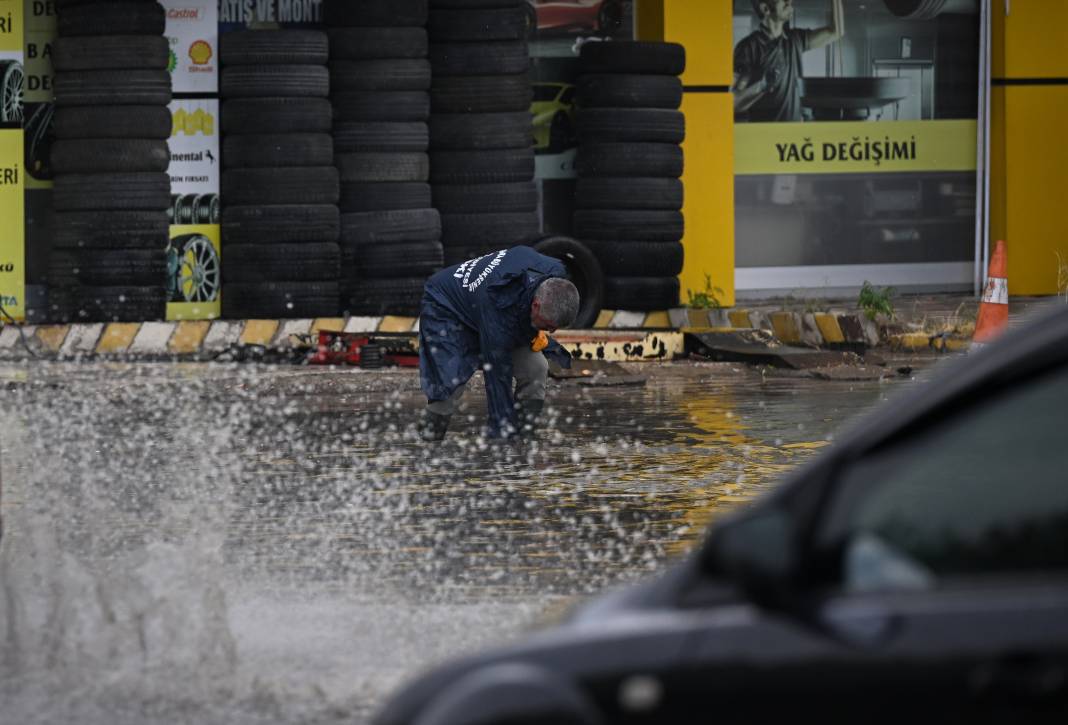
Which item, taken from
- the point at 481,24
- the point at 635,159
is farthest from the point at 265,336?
the point at 635,159

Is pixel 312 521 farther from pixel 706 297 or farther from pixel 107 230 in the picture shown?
pixel 706 297

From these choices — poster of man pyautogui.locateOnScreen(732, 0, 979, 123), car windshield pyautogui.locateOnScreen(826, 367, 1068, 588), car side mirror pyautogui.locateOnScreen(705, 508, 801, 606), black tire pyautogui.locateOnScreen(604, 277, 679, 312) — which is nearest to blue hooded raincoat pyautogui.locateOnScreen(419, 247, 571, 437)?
black tire pyautogui.locateOnScreen(604, 277, 679, 312)

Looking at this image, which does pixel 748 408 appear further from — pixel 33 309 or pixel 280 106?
pixel 33 309

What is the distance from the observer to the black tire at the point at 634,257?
18.2 metres

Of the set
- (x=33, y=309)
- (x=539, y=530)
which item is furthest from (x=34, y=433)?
(x=33, y=309)

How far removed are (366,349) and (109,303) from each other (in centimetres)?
243

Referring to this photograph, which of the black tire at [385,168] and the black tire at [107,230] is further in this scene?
the black tire at [385,168]

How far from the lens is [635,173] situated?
18.2 meters

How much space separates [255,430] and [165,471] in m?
1.94

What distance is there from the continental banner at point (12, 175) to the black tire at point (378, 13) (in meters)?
3.03

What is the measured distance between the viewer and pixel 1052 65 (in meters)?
20.9

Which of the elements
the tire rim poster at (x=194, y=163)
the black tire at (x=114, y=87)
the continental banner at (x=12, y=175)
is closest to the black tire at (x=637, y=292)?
the tire rim poster at (x=194, y=163)

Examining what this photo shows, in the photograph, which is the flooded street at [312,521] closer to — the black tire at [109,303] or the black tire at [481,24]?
the black tire at [109,303]

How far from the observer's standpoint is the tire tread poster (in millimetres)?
20703
